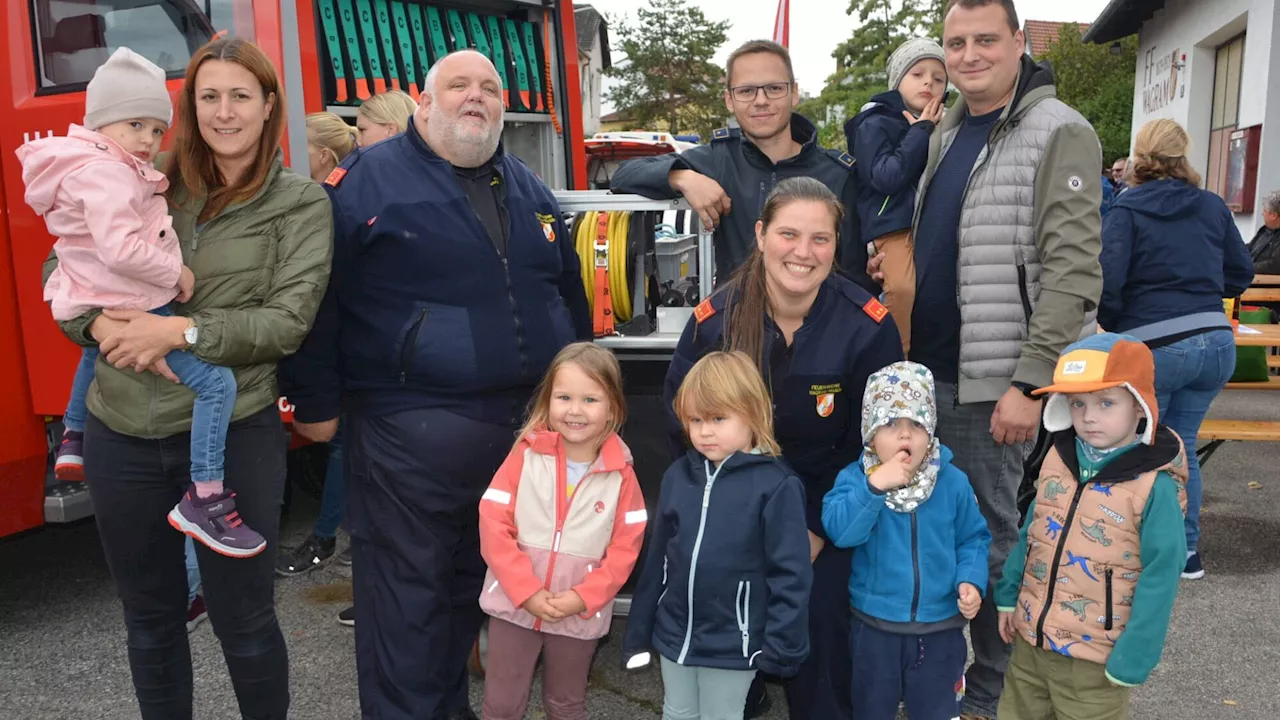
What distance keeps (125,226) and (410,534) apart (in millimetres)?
1171

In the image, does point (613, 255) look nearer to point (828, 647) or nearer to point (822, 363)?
point (822, 363)

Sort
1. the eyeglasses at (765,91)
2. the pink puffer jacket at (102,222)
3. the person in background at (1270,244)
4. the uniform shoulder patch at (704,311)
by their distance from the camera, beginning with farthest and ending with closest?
the person in background at (1270,244) < the eyeglasses at (765,91) < the uniform shoulder patch at (704,311) < the pink puffer jacket at (102,222)

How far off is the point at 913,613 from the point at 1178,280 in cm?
278

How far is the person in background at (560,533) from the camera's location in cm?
280

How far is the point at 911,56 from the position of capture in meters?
3.37

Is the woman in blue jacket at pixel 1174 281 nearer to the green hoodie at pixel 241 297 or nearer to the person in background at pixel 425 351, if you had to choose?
the person in background at pixel 425 351

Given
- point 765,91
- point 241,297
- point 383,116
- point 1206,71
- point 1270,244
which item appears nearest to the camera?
point 241,297

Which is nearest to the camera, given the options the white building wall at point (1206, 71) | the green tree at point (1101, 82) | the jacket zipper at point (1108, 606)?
the jacket zipper at point (1108, 606)

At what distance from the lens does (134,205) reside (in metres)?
2.55

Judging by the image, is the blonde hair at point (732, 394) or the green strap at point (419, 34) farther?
the green strap at point (419, 34)

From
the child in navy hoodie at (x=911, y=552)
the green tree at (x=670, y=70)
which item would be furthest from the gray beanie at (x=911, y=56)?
the green tree at (x=670, y=70)

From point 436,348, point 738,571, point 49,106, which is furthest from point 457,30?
point 738,571

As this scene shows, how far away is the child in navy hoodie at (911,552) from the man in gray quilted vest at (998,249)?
12.9 inches

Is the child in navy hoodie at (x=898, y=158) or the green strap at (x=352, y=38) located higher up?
the green strap at (x=352, y=38)
